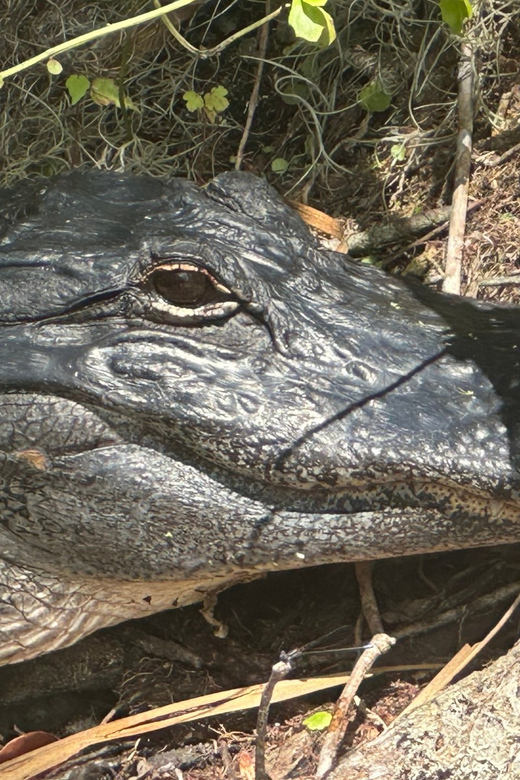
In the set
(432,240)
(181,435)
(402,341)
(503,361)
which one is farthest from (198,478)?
(432,240)

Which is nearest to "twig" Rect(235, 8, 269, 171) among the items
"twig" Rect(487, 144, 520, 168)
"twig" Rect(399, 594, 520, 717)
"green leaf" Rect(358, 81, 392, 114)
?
"green leaf" Rect(358, 81, 392, 114)

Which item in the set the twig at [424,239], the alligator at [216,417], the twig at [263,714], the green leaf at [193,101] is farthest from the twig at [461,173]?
the twig at [263,714]

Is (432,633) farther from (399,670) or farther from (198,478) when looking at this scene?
(198,478)

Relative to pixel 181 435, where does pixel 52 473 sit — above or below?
below

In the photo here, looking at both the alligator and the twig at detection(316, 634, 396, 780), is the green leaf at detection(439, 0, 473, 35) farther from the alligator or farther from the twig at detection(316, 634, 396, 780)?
the twig at detection(316, 634, 396, 780)

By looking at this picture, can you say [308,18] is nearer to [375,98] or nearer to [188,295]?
[188,295]

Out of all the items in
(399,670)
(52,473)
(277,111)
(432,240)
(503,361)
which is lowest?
(399,670)
